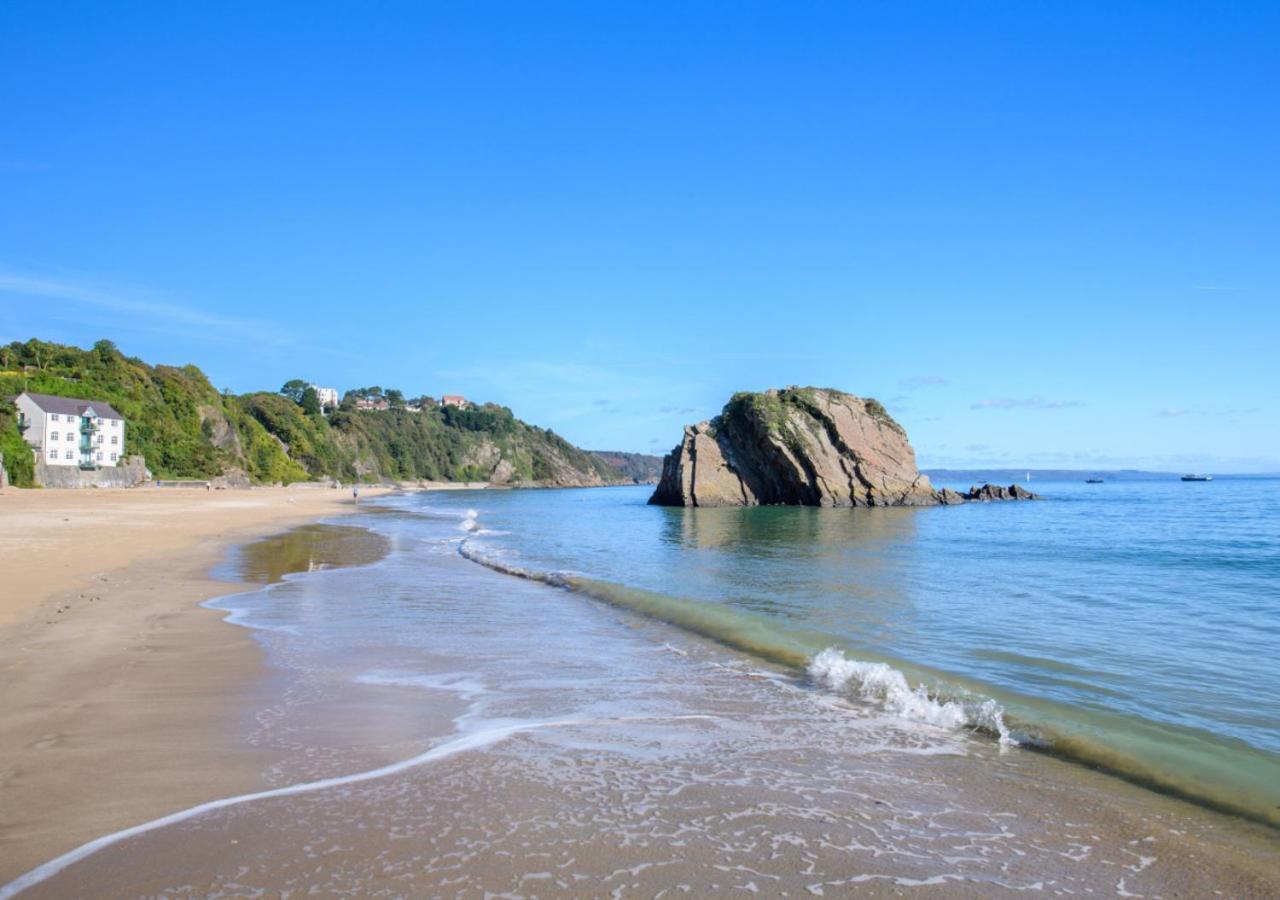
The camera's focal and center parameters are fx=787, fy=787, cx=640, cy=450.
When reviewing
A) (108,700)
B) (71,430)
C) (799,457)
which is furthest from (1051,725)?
(71,430)

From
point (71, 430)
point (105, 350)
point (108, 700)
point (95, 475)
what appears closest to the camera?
point (108, 700)

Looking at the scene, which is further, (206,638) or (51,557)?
(51,557)

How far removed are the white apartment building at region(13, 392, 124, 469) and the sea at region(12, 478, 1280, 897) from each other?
66.7 metres

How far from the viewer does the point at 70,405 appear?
71.2 meters

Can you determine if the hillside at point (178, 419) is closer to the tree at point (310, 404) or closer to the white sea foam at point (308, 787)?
the tree at point (310, 404)

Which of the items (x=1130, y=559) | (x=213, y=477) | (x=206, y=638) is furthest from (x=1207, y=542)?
(x=213, y=477)

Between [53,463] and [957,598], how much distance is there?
2989 inches

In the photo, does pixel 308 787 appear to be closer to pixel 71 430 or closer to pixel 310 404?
pixel 71 430

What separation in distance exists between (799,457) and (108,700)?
68.0 meters

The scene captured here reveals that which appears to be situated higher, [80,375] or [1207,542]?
[80,375]

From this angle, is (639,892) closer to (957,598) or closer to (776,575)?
(957,598)

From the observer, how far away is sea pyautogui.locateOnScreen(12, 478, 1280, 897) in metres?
4.55

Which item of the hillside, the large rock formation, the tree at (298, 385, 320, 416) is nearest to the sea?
the large rock formation

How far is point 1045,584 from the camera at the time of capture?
64.8 feet
